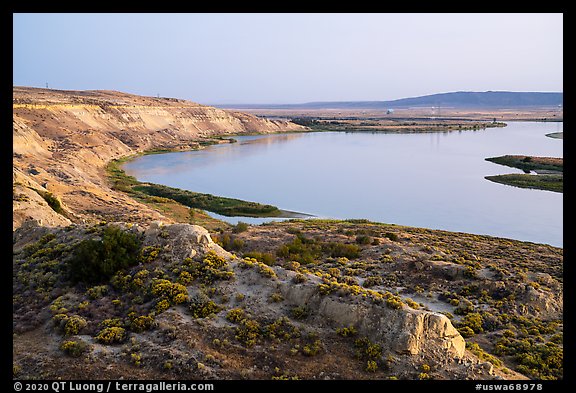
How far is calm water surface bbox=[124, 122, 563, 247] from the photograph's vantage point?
31.9 meters

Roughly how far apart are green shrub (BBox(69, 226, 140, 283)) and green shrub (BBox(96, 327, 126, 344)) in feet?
7.20

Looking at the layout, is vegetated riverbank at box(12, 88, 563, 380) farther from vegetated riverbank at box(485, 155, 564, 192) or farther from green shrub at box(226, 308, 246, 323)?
vegetated riverbank at box(485, 155, 564, 192)

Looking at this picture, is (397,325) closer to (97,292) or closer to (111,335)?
(111,335)

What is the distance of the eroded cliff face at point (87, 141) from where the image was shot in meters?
25.5

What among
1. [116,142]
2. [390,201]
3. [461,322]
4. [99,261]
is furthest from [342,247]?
[116,142]

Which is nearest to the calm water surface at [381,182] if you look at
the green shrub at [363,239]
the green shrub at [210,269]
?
the green shrub at [363,239]

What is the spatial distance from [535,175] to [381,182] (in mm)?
17056

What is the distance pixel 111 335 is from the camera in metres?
8.99

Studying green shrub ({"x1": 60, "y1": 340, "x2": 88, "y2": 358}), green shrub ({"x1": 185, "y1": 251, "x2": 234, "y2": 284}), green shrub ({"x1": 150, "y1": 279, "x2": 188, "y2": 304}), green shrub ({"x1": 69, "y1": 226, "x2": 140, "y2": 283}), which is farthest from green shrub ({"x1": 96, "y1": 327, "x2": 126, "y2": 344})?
green shrub ({"x1": 185, "y1": 251, "x2": 234, "y2": 284})

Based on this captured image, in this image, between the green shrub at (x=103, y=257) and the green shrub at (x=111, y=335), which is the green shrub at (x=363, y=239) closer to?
the green shrub at (x=103, y=257)

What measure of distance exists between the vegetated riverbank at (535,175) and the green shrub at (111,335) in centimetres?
3847

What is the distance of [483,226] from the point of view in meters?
29.8

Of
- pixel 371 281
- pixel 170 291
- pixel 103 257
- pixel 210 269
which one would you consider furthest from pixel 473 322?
pixel 103 257

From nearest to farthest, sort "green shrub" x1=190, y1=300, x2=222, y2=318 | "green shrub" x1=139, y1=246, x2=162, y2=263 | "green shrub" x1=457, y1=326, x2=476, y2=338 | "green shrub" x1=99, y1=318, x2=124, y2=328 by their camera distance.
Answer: "green shrub" x1=99, y1=318, x2=124, y2=328 → "green shrub" x1=190, y1=300, x2=222, y2=318 → "green shrub" x1=139, y1=246, x2=162, y2=263 → "green shrub" x1=457, y1=326, x2=476, y2=338
